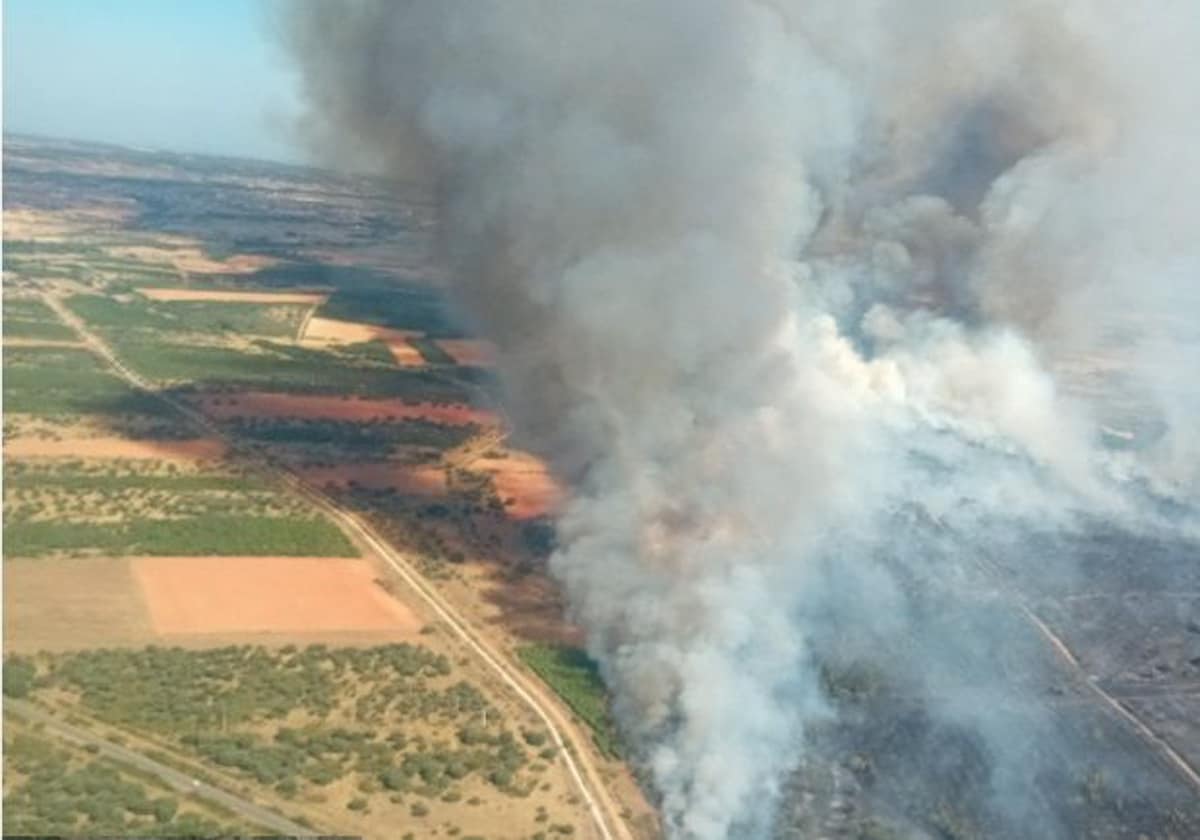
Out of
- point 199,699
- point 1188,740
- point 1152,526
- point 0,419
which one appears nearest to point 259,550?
point 199,699

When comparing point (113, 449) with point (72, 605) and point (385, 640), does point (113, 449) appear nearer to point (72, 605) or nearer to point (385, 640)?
point (72, 605)

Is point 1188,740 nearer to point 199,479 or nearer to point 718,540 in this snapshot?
point 718,540

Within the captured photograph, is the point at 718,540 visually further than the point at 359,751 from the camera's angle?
Yes

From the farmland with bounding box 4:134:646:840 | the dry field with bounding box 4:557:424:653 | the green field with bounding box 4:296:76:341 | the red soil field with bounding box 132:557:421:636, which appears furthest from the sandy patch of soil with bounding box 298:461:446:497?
the green field with bounding box 4:296:76:341

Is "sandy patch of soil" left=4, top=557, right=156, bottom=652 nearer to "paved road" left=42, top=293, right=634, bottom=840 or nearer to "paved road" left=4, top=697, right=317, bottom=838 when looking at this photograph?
"paved road" left=4, top=697, right=317, bottom=838

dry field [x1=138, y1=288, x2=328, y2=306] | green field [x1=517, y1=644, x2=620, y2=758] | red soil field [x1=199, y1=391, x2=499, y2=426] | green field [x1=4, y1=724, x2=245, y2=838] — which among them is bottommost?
green field [x1=4, y1=724, x2=245, y2=838]

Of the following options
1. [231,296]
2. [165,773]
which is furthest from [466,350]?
[165,773]
